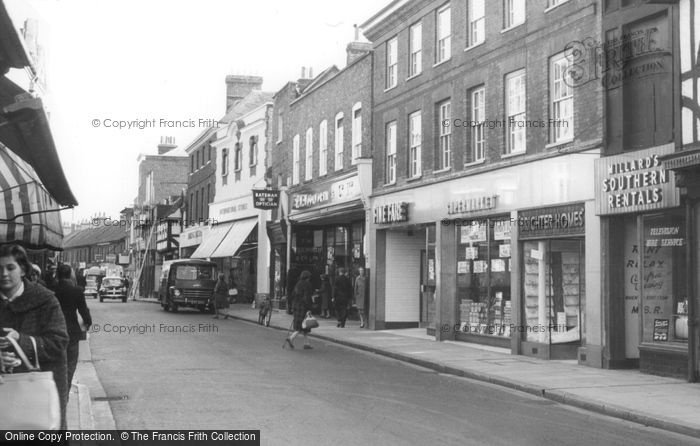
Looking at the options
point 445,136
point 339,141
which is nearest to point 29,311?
point 445,136

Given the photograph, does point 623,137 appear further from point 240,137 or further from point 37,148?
point 240,137

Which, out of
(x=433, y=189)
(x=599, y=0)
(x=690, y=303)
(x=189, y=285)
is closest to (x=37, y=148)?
(x=690, y=303)

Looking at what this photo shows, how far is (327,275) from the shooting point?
30.6 m

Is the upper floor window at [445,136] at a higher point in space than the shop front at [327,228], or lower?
higher

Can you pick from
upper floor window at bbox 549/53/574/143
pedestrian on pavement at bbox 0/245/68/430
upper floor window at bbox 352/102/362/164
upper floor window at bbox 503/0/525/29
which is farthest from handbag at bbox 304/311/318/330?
pedestrian on pavement at bbox 0/245/68/430

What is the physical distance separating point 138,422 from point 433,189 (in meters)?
14.2

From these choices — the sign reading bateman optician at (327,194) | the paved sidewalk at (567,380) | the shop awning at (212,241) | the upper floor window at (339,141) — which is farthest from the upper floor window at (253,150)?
the paved sidewalk at (567,380)

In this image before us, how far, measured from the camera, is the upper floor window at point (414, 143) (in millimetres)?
23688

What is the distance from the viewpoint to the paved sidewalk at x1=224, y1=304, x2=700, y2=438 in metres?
10.6

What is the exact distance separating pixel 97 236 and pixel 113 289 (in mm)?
45900

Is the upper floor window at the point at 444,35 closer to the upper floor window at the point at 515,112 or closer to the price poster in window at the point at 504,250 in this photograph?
the upper floor window at the point at 515,112

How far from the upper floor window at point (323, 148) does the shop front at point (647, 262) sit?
643 inches

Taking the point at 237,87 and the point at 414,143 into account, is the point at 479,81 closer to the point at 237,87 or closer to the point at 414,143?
the point at 414,143

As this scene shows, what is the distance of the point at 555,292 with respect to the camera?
1755 centimetres
